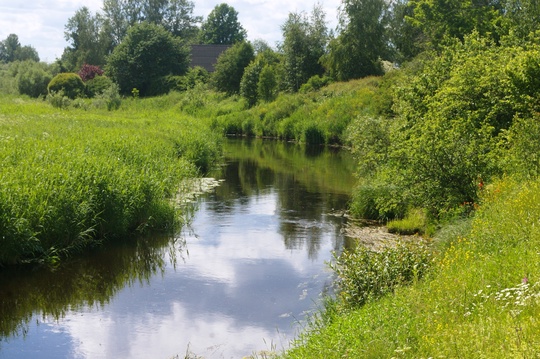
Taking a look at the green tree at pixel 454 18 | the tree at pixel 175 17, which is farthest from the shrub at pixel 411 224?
the tree at pixel 175 17

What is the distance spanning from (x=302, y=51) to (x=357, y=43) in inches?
268

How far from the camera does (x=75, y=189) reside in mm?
14477

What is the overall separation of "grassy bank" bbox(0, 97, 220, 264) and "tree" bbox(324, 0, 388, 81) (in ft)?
110

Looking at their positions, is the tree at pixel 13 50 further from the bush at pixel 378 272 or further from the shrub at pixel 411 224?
the bush at pixel 378 272

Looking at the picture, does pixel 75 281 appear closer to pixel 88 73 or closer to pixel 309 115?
pixel 309 115

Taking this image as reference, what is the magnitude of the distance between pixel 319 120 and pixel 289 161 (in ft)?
36.9

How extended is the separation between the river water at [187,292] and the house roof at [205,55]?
71016 millimetres

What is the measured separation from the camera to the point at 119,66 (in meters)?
67.0

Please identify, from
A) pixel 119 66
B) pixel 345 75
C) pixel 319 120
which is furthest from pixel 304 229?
pixel 119 66

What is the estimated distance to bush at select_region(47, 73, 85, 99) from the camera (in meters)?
57.7

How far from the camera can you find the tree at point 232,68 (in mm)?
61688

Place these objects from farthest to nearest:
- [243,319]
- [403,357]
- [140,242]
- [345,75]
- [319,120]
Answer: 1. [345,75]
2. [319,120]
3. [140,242]
4. [243,319]
5. [403,357]

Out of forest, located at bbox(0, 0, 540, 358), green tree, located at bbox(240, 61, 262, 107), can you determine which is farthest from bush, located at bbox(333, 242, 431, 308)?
green tree, located at bbox(240, 61, 262, 107)

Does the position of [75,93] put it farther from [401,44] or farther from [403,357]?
[403,357]
